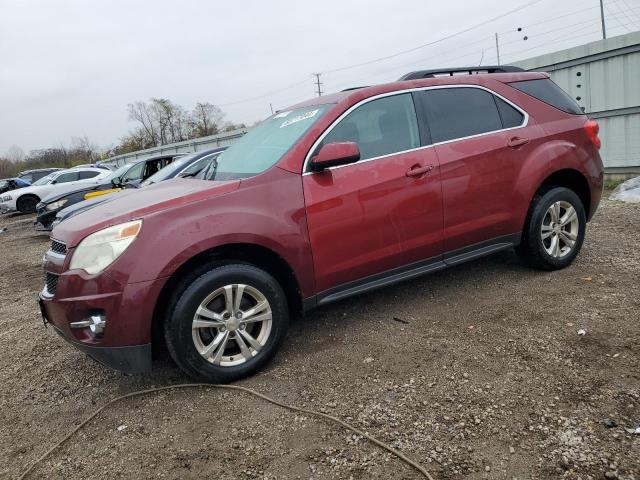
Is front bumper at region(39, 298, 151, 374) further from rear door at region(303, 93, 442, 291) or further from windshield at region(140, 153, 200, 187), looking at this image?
windshield at region(140, 153, 200, 187)

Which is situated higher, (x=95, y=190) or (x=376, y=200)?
(x=95, y=190)

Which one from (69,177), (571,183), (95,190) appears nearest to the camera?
(571,183)

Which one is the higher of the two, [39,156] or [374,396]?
[39,156]

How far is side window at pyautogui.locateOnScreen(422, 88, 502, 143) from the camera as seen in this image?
3857mm

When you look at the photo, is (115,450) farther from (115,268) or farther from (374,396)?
(374,396)

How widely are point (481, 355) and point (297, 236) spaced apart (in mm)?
1452

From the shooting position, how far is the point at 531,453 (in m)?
2.23

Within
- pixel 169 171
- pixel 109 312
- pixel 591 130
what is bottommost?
pixel 109 312

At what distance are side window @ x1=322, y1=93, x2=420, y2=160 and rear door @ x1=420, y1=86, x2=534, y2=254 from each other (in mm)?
190

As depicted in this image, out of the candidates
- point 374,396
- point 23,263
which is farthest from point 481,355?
point 23,263

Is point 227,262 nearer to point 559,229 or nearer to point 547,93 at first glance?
point 559,229

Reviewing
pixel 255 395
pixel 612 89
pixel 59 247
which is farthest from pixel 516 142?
pixel 612 89

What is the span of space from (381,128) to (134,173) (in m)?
8.53

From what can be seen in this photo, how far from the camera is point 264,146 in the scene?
3.79 meters
